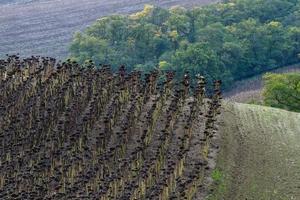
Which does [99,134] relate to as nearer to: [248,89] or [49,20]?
[248,89]

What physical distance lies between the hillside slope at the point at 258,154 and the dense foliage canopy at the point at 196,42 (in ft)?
129

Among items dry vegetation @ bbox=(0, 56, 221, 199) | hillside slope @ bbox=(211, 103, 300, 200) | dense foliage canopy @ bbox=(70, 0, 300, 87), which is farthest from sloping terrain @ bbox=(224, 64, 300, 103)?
dry vegetation @ bbox=(0, 56, 221, 199)

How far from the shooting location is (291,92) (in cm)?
5744

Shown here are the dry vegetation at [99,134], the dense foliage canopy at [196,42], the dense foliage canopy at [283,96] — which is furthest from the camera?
the dense foliage canopy at [196,42]

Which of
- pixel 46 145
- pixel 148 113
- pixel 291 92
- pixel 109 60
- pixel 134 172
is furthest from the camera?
pixel 109 60

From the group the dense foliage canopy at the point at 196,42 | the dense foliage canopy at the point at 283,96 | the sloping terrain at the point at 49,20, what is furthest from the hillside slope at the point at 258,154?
the sloping terrain at the point at 49,20

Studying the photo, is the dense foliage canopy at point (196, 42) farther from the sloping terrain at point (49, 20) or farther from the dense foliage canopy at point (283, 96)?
the dense foliage canopy at point (283, 96)

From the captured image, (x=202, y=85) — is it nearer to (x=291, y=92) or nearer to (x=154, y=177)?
(x=154, y=177)

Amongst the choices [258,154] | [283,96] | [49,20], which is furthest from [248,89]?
[258,154]

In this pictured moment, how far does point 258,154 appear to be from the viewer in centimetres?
3416

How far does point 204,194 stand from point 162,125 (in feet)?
23.6

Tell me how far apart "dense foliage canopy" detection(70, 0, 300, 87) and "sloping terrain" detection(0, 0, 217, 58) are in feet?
20.1

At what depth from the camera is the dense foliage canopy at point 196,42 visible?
271 feet

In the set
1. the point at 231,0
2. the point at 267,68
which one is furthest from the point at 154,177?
the point at 231,0
